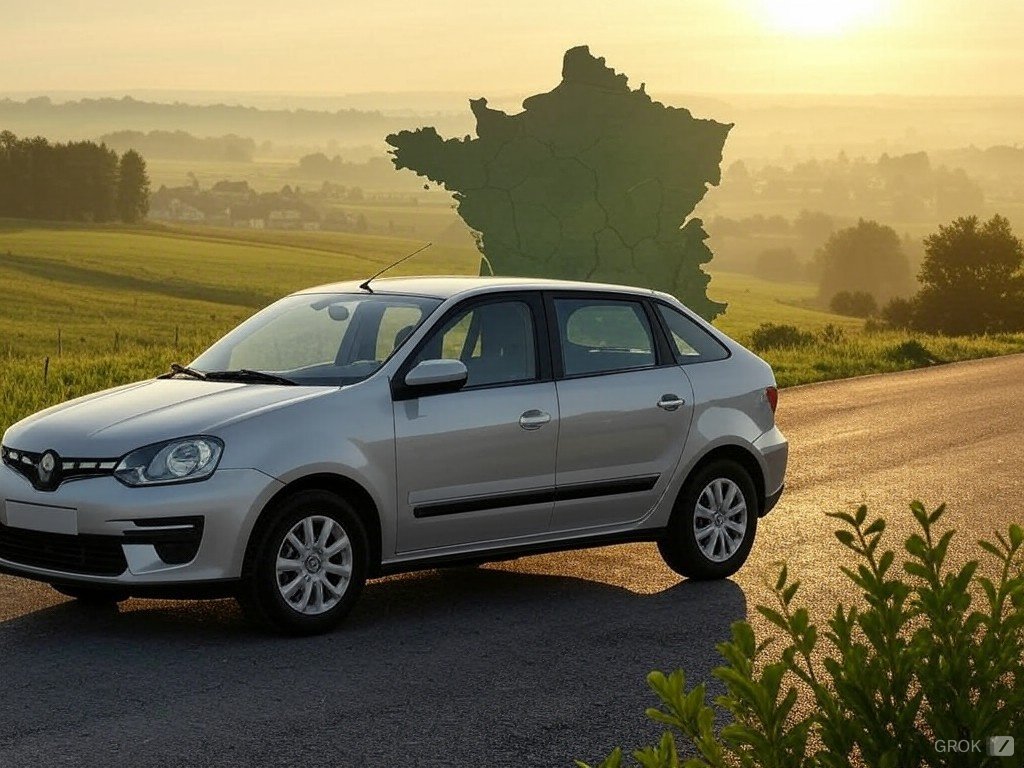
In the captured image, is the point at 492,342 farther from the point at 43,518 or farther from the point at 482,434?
the point at 43,518

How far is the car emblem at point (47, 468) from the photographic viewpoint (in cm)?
780

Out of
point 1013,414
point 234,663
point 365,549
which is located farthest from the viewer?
point 1013,414

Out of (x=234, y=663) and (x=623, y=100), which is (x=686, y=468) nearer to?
(x=234, y=663)

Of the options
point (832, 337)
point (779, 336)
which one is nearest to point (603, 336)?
point (832, 337)

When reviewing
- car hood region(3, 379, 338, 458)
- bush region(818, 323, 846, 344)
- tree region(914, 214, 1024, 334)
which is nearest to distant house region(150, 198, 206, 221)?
tree region(914, 214, 1024, 334)

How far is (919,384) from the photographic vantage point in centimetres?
2241

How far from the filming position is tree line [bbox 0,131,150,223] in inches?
4343

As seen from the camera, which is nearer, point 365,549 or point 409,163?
point 365,549

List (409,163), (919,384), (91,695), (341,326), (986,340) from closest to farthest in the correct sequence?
(91,695) → (341,326) → (919,384) → (409,163) → (986,340)

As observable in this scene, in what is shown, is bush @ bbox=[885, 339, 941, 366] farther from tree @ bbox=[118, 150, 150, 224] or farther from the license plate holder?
tree @ bbox=[118, 150, 150, 224]

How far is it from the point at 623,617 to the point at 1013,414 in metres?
10.9

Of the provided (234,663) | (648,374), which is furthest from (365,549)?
(648,374)

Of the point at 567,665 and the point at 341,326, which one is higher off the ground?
the point at 341,326

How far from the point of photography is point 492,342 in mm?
8898
